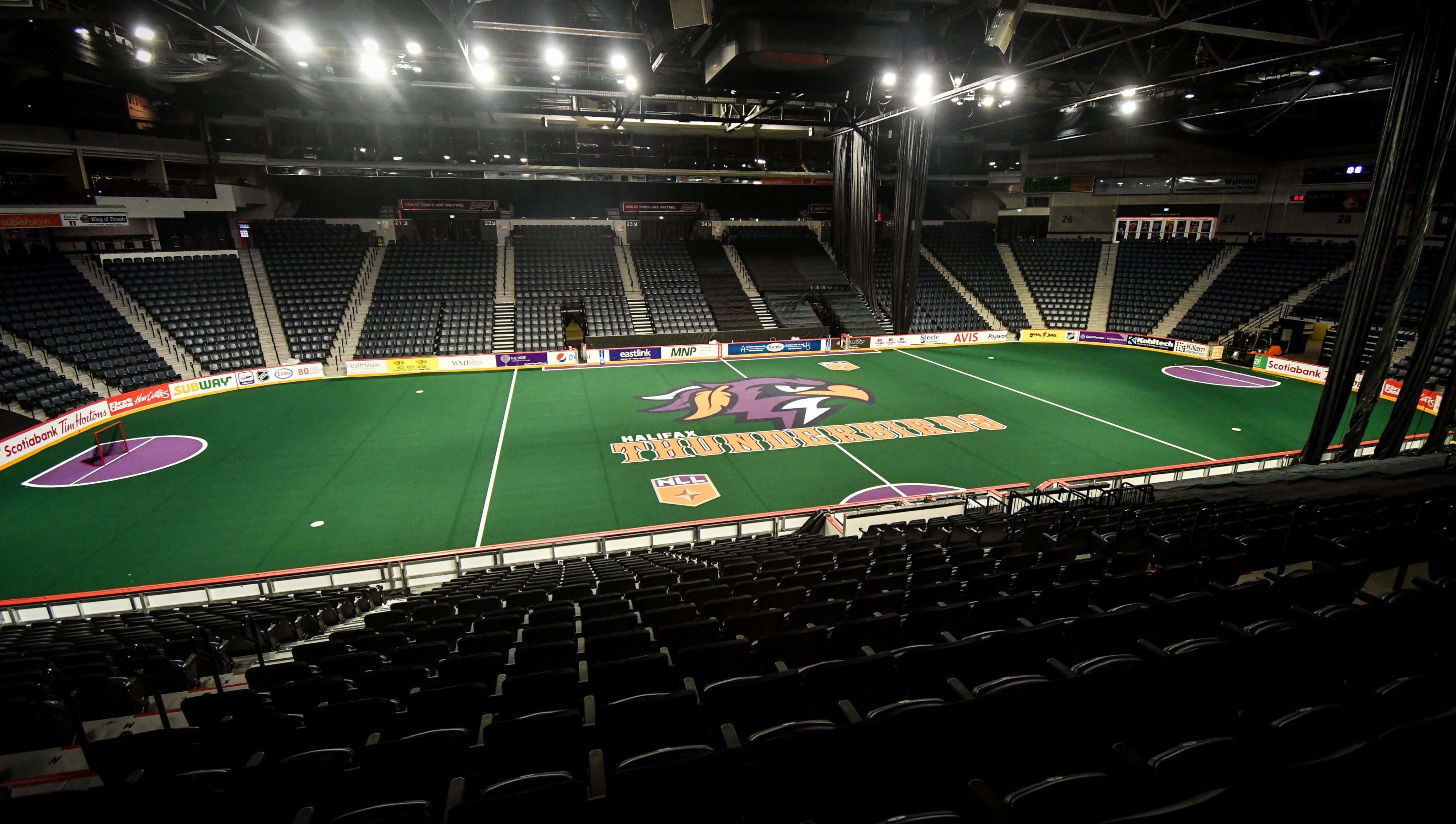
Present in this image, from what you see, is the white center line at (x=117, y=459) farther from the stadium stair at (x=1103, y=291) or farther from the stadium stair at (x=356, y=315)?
the stadium stair at (x=1103, y=291)

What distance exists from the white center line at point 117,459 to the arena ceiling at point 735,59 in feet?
36.3

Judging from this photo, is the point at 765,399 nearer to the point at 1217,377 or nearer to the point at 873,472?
the point at 873,472

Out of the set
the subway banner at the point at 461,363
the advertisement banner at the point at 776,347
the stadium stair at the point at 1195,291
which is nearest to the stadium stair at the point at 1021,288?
the stadium stair at the point at 1195,291

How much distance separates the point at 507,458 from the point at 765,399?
9755 mm

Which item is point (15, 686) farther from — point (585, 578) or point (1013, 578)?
point (1013, 578)

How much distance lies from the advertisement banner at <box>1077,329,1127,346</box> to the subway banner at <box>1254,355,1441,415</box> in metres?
6.63

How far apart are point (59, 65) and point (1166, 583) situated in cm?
3365

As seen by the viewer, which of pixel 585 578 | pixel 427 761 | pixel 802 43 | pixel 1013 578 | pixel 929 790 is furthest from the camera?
pixel 585 578

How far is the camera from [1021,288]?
41.4m

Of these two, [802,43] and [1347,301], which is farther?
[1347,301]

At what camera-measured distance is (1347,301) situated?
1495cm

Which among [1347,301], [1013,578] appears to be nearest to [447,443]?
[1013,578]

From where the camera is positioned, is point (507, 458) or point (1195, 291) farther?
point (1195, 291)

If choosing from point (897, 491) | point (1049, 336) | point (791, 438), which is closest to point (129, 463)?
point (791, 438)
